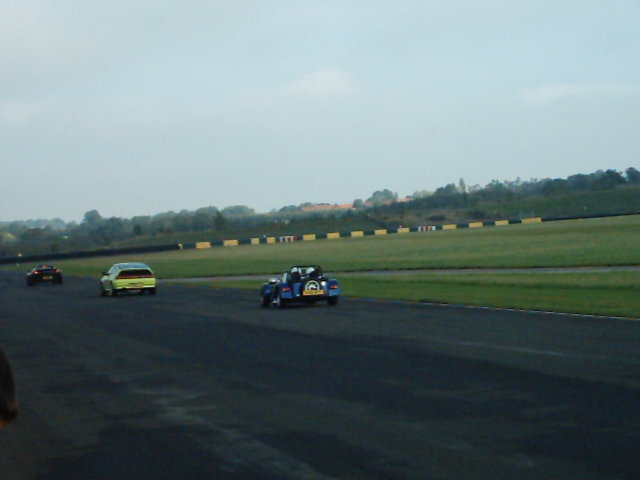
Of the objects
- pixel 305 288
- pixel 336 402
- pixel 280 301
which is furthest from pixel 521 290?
pixel 336 402

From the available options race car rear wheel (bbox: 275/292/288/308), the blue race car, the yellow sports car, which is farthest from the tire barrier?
the blue race car

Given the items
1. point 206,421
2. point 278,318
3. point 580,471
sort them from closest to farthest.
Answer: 1. point 580,471
2. point 206,421
3. point 278,318

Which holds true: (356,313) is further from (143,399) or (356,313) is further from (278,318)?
(143,399)

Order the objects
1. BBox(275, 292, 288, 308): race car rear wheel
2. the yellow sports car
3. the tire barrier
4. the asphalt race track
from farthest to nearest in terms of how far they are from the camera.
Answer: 1. the tire barrier
2. the yellow sports car
3. BBox(275, 292, 288, 308): race car rear wheel
4. the asphalt race track

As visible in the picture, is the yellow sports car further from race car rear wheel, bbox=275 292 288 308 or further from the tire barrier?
the tire barrier

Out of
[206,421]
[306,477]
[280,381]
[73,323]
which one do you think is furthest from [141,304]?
[306,477]

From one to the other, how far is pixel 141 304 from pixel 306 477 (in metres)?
28.8

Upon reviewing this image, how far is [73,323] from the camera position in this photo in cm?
2773

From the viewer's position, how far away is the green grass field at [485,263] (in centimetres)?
2958

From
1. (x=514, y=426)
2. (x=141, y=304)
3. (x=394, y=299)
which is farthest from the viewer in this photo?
(x=141, y=304)

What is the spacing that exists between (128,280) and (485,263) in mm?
19336

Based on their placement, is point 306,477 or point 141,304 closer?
point 306,477

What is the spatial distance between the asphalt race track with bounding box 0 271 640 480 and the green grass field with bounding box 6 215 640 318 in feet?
22.7

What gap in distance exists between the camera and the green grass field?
29578 mm
